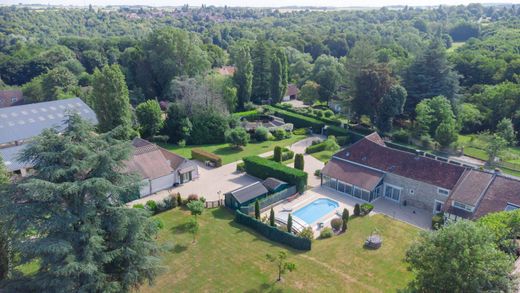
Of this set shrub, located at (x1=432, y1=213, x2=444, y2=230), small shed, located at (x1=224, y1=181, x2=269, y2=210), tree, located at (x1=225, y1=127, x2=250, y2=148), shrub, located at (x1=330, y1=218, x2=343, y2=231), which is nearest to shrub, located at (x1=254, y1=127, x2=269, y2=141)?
tree, located at (x1=225, y1=127, x2=250, y2=148)

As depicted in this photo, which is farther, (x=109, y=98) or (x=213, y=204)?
(x=109, y=98)

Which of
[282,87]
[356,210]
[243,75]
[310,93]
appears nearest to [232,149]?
[243,75]

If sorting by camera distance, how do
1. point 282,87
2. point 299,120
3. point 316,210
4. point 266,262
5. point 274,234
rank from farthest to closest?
point 282,87, point 299,120, point 316,210, point 274,234, point 266,262

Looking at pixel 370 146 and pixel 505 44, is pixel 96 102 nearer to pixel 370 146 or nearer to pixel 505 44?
pixel 370 146

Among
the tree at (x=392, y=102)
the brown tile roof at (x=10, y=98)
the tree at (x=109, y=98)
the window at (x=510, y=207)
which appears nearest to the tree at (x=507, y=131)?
the tree at (x=392, y=102)

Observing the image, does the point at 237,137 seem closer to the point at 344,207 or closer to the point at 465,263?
the point at 344,207

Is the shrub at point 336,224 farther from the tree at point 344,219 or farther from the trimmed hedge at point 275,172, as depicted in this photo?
the trimmed hedge at point 275,172

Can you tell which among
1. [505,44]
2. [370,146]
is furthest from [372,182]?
[505,44]

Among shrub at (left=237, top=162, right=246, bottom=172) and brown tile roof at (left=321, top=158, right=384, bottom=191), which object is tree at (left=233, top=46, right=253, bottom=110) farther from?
brown tile roof at (left=321, top=158, right=384, bottom=191)
